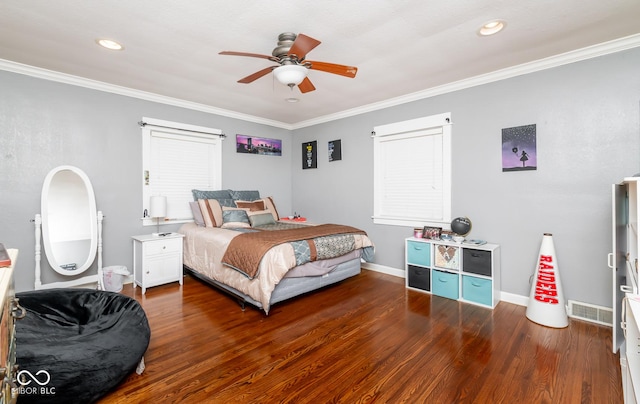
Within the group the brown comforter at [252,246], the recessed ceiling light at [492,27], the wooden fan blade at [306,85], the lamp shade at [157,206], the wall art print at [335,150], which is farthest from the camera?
the wall art print at [335,150]

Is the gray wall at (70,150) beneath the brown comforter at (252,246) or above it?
above

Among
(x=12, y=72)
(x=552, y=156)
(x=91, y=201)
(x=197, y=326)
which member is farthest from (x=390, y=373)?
(x=12, y=72)

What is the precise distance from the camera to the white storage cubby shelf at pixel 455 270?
3.05 metres

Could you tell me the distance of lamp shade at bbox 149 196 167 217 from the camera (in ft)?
12.5

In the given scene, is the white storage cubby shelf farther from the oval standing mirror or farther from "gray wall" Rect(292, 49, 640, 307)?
the oval standing mirror

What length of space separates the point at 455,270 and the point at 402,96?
7.70ft

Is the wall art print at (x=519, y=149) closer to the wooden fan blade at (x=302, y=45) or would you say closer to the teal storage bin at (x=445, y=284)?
the teal storage bin at (x=445, y=284)

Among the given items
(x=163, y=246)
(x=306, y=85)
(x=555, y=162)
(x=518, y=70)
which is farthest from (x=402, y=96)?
(x=163, y=246)

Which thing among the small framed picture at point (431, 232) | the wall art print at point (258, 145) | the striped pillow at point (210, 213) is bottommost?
the small framed picture at point (431, 232)

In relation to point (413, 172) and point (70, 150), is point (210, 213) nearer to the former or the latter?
point (70, 150)

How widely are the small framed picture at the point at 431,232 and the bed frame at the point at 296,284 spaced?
92cm

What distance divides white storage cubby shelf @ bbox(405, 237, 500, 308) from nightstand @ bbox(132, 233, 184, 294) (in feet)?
9.72

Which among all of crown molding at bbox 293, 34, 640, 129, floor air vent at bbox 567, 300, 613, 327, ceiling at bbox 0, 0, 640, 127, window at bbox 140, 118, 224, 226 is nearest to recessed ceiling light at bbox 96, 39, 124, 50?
ceiling at bbox 0, 0, 640, 127

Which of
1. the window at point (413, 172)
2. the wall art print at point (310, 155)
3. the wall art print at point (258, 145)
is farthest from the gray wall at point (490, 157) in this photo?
the wall art print at point (310, 155)
